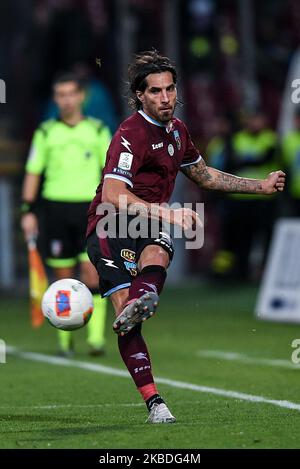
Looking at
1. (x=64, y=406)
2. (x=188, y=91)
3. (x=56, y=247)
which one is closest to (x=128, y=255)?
(x=64, y=406)

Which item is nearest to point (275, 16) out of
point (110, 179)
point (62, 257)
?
point (62, 257)

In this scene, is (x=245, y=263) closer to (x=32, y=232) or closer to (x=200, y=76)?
(x=200, y=76)

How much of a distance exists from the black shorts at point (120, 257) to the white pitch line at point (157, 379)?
4.44 ft

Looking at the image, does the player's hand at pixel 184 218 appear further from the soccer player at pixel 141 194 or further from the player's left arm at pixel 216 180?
the player's left arm at pixel 216 180

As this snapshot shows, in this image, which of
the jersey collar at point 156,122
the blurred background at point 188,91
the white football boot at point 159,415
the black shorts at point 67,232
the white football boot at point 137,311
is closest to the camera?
the white football boot at point 137,311

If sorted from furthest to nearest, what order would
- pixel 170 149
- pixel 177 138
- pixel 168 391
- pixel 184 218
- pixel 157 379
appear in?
pixel 157 379, pixel 168 391, pixel 177 138, pixel 170 149, pixel 184 218

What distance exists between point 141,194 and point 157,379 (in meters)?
2.56

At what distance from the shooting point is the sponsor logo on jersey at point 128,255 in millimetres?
7906

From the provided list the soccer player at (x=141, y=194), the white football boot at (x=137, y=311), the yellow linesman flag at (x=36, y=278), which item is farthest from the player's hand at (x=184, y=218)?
the yellow linesman flag at (x=36, y=278)

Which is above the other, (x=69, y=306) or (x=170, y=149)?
(x=170, y=149)

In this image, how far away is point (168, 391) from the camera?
9.40 m

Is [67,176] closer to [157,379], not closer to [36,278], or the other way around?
[36,278]

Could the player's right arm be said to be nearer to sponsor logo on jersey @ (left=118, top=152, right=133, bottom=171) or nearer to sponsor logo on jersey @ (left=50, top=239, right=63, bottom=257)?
sponsor logo on jersey @ (left=50, top=239, right=63, bottom=257)

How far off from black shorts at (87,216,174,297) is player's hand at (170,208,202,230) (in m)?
0.43
